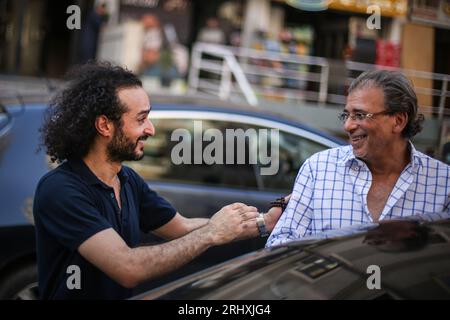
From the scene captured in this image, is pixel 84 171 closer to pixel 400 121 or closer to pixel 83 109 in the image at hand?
pixel 83 109

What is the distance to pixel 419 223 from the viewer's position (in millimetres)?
2254

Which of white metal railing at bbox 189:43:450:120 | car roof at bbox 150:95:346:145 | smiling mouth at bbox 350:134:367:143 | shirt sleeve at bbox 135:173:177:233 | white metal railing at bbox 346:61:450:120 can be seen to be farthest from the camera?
white metal railing at bbox 189:43:450:120

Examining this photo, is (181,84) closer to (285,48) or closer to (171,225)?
(285,48)

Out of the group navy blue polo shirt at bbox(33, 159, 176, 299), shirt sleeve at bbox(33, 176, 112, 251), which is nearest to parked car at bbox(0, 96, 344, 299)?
navy blue polo shirt at bbox(33, 159, 176, 299)

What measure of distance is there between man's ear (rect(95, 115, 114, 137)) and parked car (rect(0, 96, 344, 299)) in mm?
1747

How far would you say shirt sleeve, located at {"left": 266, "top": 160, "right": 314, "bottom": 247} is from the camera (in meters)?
2.63

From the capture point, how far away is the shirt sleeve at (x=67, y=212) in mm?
2404

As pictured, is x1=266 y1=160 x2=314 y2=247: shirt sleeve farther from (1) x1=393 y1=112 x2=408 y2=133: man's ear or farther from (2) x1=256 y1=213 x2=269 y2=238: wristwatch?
(1) x1=393 y1=112 x2=408 y2=133: man's ear

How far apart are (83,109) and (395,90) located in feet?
3.68

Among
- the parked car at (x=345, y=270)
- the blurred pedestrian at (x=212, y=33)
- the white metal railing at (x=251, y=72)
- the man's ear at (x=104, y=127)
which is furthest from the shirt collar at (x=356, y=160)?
the blurred pedestrian at (x=212, y=33)

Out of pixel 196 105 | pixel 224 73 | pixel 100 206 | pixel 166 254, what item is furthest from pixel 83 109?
pixel 224 73

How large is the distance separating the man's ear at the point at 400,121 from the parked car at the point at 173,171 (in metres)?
1.74

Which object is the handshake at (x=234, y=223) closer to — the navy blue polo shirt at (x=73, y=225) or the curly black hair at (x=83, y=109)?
the navy blue polo shirt at (x=73, y=225)

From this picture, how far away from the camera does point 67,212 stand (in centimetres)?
242
